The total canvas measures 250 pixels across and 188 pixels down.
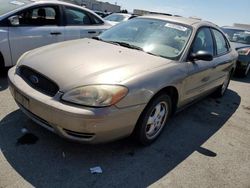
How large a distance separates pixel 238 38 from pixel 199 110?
5.89m

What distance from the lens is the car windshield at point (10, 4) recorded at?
5.10 meters

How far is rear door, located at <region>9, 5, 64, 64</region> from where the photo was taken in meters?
5.08

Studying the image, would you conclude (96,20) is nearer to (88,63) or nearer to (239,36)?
(88,63)

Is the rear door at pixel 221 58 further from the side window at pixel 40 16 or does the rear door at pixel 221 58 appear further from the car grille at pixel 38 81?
the side window at pixel 40 16

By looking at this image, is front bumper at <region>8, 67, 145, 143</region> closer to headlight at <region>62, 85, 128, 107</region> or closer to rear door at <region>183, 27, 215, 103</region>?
headlight at <region>62, 85, 128, 107</region>

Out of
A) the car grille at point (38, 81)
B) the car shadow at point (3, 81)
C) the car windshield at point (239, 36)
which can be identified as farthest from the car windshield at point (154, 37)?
the car windshield at point (239, 36)

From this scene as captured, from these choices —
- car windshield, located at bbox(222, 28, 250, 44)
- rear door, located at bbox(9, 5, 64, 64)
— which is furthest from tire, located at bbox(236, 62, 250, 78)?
rear door, located at bbox(9, 5, 64, 64)

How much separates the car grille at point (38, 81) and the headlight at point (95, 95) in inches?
8.1

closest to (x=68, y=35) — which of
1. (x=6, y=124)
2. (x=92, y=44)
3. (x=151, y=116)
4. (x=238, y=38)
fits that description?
(x=92, y=44)

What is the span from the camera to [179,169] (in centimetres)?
311

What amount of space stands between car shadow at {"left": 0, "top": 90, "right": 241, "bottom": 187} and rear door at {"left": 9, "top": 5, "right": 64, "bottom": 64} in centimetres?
176

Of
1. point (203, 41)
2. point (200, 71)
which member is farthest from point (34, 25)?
point (200, 71)

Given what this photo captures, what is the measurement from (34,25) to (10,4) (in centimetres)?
59

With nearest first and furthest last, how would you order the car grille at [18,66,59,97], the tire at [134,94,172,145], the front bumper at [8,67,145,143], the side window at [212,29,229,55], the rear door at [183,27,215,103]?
1. the front bumper at [8,67,145,143]
2. the car grille at [18,66,59,97]
3. the tire at [134,94,172,145]
4. the rear door at [183,27,215,103]
5. the side window at [212,29,229,55]
